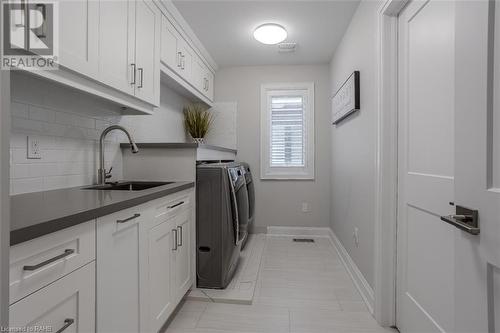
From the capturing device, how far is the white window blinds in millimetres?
3822

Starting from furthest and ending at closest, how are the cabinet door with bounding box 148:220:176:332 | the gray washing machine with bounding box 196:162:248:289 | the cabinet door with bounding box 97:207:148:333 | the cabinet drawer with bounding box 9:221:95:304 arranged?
the gray washing machine with bounding box 196:162:248:289 < the cabinet door with bounding box 148:220:176:332 < the cabinet door with bounding box 97:207:148:333 < the cabinet drawer with bounding box 9:221:95:304

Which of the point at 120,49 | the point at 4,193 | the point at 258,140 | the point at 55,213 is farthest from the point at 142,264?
the point at 258,140

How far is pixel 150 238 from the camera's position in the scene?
1.42m

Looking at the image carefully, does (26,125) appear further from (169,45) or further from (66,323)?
(169,45)

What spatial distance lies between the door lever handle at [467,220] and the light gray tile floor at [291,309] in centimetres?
120

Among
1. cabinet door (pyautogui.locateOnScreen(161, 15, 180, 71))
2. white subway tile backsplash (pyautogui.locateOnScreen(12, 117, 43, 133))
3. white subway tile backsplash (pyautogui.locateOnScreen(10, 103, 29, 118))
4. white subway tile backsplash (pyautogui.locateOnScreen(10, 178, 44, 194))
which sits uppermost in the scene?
cabinet door (pyautogui.locateOnScreen(161, 15, 180, 71))

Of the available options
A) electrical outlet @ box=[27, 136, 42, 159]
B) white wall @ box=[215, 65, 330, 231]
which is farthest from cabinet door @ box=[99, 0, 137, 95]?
white wall @ box=[215, 65, 330, 231]

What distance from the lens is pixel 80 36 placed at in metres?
1.28

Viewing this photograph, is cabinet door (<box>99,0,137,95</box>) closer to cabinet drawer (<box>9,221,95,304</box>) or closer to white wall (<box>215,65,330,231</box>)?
cabinet drawer (<box>9,221,95,304</box>)

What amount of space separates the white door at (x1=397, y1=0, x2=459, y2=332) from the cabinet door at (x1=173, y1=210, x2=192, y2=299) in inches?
54.4

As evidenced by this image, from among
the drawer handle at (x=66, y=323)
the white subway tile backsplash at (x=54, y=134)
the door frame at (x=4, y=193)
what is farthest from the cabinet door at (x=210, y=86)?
the door frame at (x=4, y=193)

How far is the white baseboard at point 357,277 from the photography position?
191cm

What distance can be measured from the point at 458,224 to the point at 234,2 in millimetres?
2254

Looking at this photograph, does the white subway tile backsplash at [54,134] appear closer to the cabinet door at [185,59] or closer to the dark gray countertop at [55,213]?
the dark gray countertop at [55,213]
